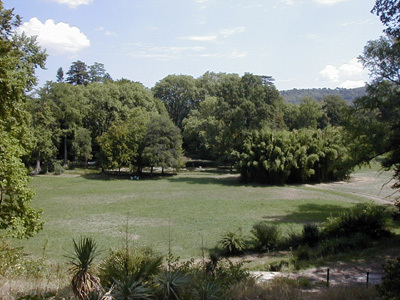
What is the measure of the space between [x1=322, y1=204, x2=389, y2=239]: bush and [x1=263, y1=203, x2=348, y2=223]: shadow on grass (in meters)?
3.81

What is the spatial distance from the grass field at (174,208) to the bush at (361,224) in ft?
12.2

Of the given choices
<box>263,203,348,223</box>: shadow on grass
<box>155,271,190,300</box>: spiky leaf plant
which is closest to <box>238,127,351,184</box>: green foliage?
<box>263,203,348,223</box>: shadow on grass

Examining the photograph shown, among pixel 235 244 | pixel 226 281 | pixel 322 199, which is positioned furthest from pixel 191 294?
pixel 322 199

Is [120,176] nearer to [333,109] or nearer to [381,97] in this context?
[381,97]

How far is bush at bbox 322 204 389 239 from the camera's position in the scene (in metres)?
14.2

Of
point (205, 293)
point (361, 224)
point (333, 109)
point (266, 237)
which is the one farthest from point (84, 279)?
point (333, 109)

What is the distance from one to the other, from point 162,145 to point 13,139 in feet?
110

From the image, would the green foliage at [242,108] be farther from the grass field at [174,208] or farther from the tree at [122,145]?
the tree at [122,145]

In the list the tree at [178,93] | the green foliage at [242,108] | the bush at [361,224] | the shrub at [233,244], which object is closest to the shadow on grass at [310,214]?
the bush at [361,224]

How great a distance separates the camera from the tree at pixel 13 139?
1045cm

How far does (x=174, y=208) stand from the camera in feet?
82.8

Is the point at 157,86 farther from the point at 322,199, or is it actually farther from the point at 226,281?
the point at 226,281

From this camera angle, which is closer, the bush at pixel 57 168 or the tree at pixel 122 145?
the tree at pixel 122 145

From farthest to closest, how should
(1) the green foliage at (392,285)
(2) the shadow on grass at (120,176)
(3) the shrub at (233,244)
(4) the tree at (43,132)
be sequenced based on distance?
(2) the shadow on grass at (120,176) → (4) the tree at (43,132) → (3) the shrub at (233,244) → (1) the green foliage at (392,285)
